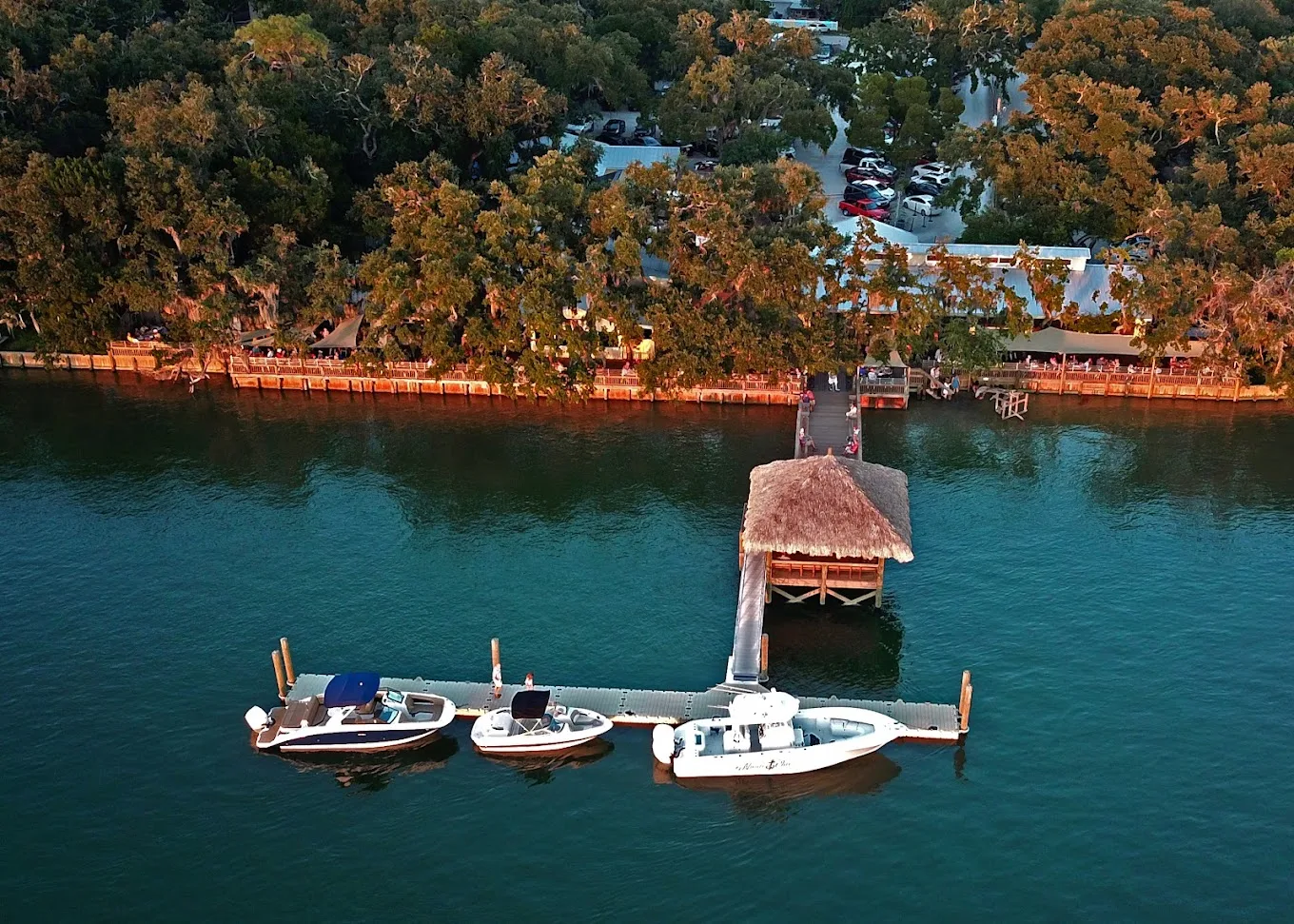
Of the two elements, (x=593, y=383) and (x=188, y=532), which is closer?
(x=188, y=532)

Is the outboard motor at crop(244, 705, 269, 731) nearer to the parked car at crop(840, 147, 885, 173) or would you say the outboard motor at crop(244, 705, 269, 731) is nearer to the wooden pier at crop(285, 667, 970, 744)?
the wooden pier at crop(285, 667, 970, 744)

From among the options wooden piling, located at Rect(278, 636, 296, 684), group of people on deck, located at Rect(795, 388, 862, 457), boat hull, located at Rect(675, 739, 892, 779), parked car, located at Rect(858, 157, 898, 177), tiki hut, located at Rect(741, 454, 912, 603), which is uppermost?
parked car, located at Rect(858, 157, 898, 177)

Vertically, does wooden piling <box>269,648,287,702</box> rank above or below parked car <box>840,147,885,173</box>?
below

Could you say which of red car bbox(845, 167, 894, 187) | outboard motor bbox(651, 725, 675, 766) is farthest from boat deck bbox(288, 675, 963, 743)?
→ red car bbox(845, 167, 894, 187)

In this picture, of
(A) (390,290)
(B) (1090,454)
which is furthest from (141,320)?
(B) (1090,454)

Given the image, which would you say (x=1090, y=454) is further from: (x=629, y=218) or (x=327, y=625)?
(x=327, y=625)

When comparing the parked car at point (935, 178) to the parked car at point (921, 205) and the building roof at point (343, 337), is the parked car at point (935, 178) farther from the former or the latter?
the building roof at point (343, 337)

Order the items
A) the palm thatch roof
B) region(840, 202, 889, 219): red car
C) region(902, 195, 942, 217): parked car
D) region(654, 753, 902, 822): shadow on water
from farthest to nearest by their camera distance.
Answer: region(902, 195, 942, 217): parked car
region(840, 202, 889, 219): red car
the palm thatch roof
region(654, 753, 902, 822): shadow on water

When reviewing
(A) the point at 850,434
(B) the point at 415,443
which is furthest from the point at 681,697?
(B) the point at 415,443
